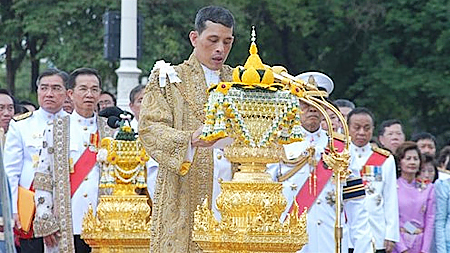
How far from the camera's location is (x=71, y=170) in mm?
9977

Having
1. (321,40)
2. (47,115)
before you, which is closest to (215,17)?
(47,115)

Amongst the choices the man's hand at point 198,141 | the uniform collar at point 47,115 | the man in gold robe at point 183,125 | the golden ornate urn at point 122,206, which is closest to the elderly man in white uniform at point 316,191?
the golden ornate urn at point 122,206

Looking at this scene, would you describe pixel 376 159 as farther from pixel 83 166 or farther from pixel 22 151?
pixel 22 151

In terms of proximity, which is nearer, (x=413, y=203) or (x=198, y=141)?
(x=198, y=141)

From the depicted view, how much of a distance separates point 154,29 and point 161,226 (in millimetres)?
17216

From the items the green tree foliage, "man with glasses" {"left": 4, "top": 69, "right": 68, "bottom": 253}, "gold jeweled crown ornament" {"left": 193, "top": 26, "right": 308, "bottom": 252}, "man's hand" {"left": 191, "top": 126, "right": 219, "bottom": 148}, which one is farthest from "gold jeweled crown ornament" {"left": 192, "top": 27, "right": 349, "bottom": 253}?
the green tree foliage

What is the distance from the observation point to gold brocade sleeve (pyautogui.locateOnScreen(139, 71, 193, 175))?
734 centimetres

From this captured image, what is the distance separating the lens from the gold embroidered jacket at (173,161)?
294 inches

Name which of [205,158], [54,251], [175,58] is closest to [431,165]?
[54,251]

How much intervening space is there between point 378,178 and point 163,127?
4.51 meters

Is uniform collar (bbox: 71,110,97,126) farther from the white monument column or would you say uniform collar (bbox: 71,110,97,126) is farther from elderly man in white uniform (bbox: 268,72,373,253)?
the white monument column

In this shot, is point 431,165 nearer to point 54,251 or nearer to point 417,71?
point 54,251

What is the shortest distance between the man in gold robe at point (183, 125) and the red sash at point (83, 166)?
2383 millimetres

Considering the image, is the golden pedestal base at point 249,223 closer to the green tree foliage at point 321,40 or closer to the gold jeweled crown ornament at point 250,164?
the gold jeweled crown ornament at point 250,164
